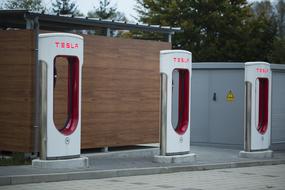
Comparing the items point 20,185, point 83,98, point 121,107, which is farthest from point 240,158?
point 20,185

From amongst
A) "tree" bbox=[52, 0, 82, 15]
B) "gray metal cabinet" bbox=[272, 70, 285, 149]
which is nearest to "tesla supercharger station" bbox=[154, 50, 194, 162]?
"gray metal cabinet" bbox=[272, 70, 285, 149]

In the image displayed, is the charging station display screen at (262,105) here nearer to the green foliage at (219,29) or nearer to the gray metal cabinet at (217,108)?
the gray metal cabinet at (217,108)

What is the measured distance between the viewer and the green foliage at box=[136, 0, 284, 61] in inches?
1914

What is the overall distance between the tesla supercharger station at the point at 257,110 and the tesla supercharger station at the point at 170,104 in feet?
→ 8.11

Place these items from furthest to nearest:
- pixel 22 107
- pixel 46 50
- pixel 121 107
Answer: pixel 121 107 → pixel 22 107 → pixel 46 50

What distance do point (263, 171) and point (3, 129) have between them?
6.26 m

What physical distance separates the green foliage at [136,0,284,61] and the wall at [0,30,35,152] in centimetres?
3201

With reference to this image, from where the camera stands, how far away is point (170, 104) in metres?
16.8

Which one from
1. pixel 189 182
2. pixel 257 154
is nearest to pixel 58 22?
pixel 189 182

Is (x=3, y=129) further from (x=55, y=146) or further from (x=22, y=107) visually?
(x=55, y=146)

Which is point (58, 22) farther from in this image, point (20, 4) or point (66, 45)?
point (20, 4)

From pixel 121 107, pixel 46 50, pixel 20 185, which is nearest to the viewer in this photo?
pixel 20 185

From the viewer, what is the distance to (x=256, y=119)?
63.9 feet

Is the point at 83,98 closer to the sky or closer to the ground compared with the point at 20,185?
closer to the sky
